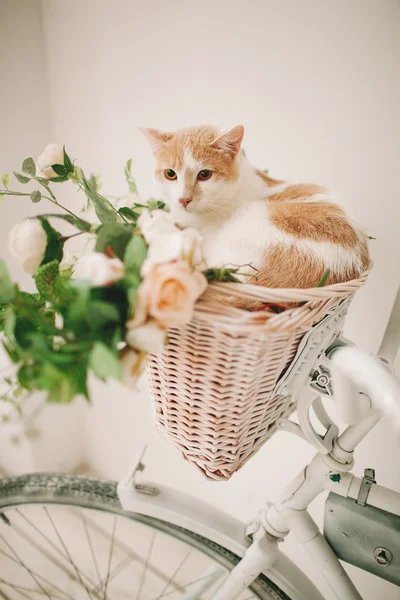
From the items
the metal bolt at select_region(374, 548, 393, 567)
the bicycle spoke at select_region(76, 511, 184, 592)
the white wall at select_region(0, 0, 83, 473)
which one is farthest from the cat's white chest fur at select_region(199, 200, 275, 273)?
the bicycle spoke at select_region(76, 511, 184, 592)

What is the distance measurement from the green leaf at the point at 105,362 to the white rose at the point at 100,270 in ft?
0.18

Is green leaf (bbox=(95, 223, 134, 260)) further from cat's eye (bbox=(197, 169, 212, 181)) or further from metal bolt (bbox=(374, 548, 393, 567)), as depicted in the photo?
metal bolt (bbox=(374, 548, 393, 567))

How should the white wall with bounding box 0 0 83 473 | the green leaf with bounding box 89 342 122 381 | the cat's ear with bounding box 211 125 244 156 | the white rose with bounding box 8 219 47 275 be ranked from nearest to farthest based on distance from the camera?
the green leaf with bounding box 89 342 122 381, the white rose with bounding box 8 219 47 275, the cat's ear with bounding box 211 125 244 156, the white wall with bounding box 0 0 83 473

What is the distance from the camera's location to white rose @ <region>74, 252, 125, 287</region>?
1.08ft

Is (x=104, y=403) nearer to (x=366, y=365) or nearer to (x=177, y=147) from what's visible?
(x=177, y=147)

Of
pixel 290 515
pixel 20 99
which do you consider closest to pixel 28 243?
pixel 290 515

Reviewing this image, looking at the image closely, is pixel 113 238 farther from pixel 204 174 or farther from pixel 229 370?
pixel 204 174

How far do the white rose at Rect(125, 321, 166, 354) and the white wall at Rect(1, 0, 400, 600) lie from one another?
596mm

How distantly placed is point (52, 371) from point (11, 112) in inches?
38.5

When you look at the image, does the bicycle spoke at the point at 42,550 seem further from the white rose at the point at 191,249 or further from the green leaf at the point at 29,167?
the white rose at the point at 191,249

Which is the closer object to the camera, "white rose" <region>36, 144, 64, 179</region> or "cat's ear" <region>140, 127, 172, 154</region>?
"white rose" <region>36, 144, 64, 179</region>

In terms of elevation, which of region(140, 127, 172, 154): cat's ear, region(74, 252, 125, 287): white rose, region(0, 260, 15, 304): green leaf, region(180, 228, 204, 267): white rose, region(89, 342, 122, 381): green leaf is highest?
region(140, 127, 172, 154): cat's ear

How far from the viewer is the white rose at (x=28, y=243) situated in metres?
0.42

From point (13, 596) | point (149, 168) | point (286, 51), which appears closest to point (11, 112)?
point (149, 168)
